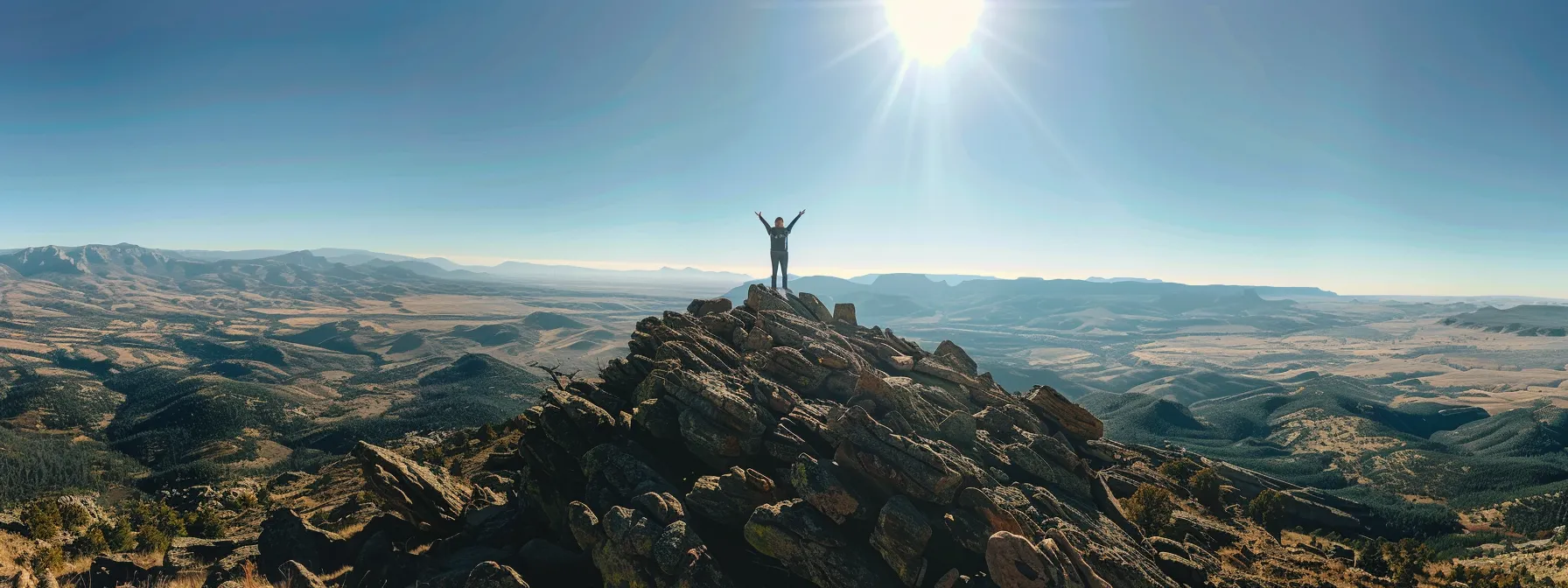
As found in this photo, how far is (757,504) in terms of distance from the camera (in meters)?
24.6

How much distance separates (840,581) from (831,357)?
782 inches

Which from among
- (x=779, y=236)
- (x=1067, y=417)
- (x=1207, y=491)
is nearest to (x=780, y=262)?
(x=779, y=236)

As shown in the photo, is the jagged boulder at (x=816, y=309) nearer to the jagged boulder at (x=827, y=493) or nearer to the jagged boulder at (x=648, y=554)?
the jagged boulder at (x=827, y=493)

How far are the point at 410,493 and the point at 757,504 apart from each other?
63.8 ft

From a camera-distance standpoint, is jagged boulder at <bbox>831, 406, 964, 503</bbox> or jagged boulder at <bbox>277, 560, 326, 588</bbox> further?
jagged boulder at <bbox>831, 406, 964, 503</bbox>

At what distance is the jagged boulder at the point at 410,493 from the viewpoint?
2794 cm

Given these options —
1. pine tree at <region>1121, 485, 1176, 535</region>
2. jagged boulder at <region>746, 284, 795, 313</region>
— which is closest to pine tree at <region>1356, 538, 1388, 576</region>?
pine tree at <region>1121, 485, 1176, 535</region>

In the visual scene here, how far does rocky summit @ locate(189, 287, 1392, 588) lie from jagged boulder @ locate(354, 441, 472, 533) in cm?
10

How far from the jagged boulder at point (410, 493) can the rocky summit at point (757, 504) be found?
0.33ft

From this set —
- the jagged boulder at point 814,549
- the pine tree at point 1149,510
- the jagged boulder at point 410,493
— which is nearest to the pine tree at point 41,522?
the jagged boulder at point 410,493

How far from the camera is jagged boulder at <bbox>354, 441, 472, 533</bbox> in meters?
27.9

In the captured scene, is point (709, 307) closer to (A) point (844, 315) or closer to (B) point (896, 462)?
(A) point (844, 315)

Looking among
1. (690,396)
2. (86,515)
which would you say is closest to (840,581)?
(690,396)

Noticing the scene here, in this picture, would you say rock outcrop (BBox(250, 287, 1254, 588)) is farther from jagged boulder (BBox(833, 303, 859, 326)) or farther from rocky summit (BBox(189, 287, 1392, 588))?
jagged boulder (BBox(833, 303, 859, 326))
